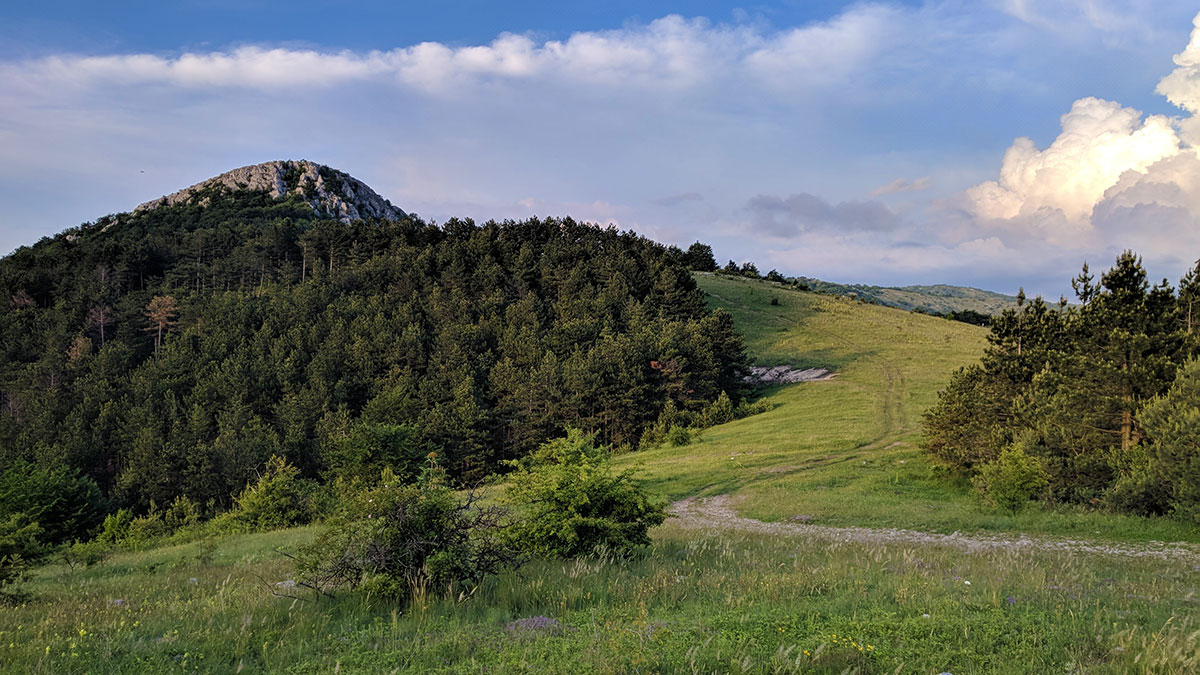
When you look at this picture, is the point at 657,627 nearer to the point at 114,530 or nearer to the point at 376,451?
the point at 376,451

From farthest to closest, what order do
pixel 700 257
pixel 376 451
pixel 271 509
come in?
1. pixel 700 257
2. pixel 376 451
3. pixel 271 509

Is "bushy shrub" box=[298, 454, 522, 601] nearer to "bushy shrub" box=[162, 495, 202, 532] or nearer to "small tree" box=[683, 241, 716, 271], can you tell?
"bushy shrub" box=[162, 495, 202, 532]

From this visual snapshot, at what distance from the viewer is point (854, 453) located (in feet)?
115

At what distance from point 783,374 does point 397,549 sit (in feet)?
216

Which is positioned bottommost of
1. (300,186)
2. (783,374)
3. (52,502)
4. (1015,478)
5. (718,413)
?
(52,502)

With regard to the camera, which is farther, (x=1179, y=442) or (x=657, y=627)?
(x=1179, y=442)

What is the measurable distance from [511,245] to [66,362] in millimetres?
64765

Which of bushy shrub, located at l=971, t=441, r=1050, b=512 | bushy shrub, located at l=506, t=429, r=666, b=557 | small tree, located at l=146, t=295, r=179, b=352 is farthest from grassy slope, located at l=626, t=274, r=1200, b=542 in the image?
small tree, located at l=146, t=295, r=179, b=352

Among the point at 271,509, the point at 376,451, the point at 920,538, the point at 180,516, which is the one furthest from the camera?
the point at 180,516

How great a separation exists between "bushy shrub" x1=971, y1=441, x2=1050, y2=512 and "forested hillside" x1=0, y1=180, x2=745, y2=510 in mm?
28585

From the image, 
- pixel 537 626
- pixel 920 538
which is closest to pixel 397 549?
pixel 537 626

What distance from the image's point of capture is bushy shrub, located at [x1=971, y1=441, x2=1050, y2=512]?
2225 cm

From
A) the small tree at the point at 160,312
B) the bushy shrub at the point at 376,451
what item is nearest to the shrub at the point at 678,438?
the bushy shrub at the point at 376,451

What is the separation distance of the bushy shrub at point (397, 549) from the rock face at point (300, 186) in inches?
6829
